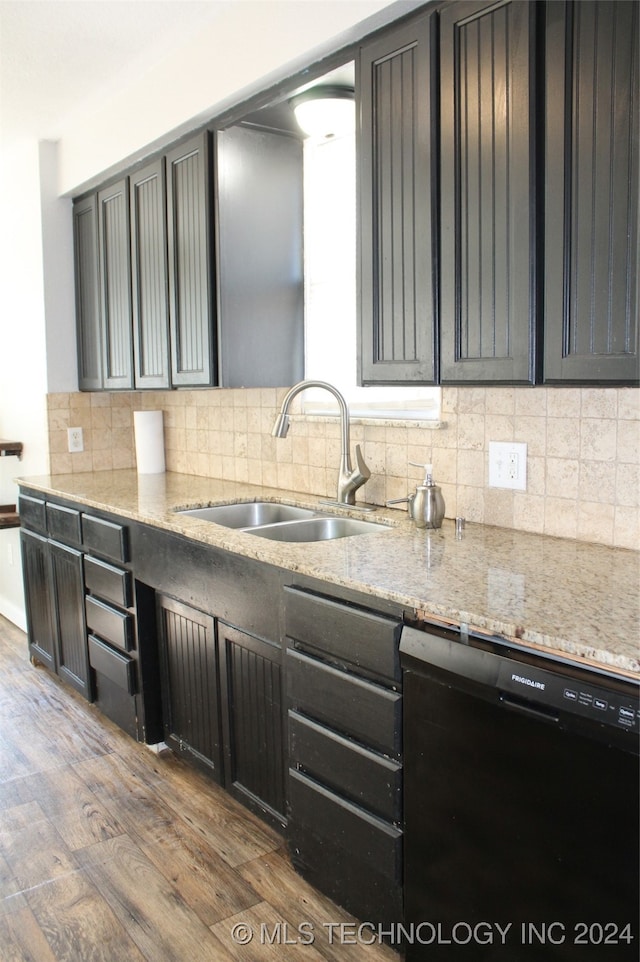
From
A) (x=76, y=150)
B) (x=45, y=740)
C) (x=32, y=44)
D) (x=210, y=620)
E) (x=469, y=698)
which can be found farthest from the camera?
(x=76, y=150)

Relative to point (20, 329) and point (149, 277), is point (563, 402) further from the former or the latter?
point (20, 329)

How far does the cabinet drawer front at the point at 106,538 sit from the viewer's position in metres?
2.77

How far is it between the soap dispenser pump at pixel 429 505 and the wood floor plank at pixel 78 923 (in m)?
1.31

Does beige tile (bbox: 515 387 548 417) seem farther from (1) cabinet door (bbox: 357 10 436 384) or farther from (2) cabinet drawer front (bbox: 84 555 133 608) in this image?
(2) cabinet drawer front (bbox: 84 555 133 608)

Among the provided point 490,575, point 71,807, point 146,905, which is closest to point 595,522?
point 490,575

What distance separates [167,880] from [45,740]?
1100 mm

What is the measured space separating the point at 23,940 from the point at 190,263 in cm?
225

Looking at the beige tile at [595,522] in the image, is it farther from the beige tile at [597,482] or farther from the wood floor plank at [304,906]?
the wood floor plank at [304,906]

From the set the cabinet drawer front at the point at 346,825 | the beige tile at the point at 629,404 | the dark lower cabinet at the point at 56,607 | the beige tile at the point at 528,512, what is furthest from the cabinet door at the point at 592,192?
the dark lower cabinet at the point at 56,607

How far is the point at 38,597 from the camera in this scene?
3.64 m

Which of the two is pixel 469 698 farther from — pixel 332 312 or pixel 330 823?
pixel 332 312

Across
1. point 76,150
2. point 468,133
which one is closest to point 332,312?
point 468,133

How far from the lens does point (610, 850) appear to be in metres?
1.20

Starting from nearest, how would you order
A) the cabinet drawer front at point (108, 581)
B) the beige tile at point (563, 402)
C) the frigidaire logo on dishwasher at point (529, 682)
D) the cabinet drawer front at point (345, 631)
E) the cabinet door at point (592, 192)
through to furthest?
the frigidaire logo on dishwasher at point (529, 682) → the cabinet door at point (592, 192) → the cabinet drawer front at point (345, 631) → the beige tile at point (563, 402) → the cabinet drawer front at point (108, 581)
